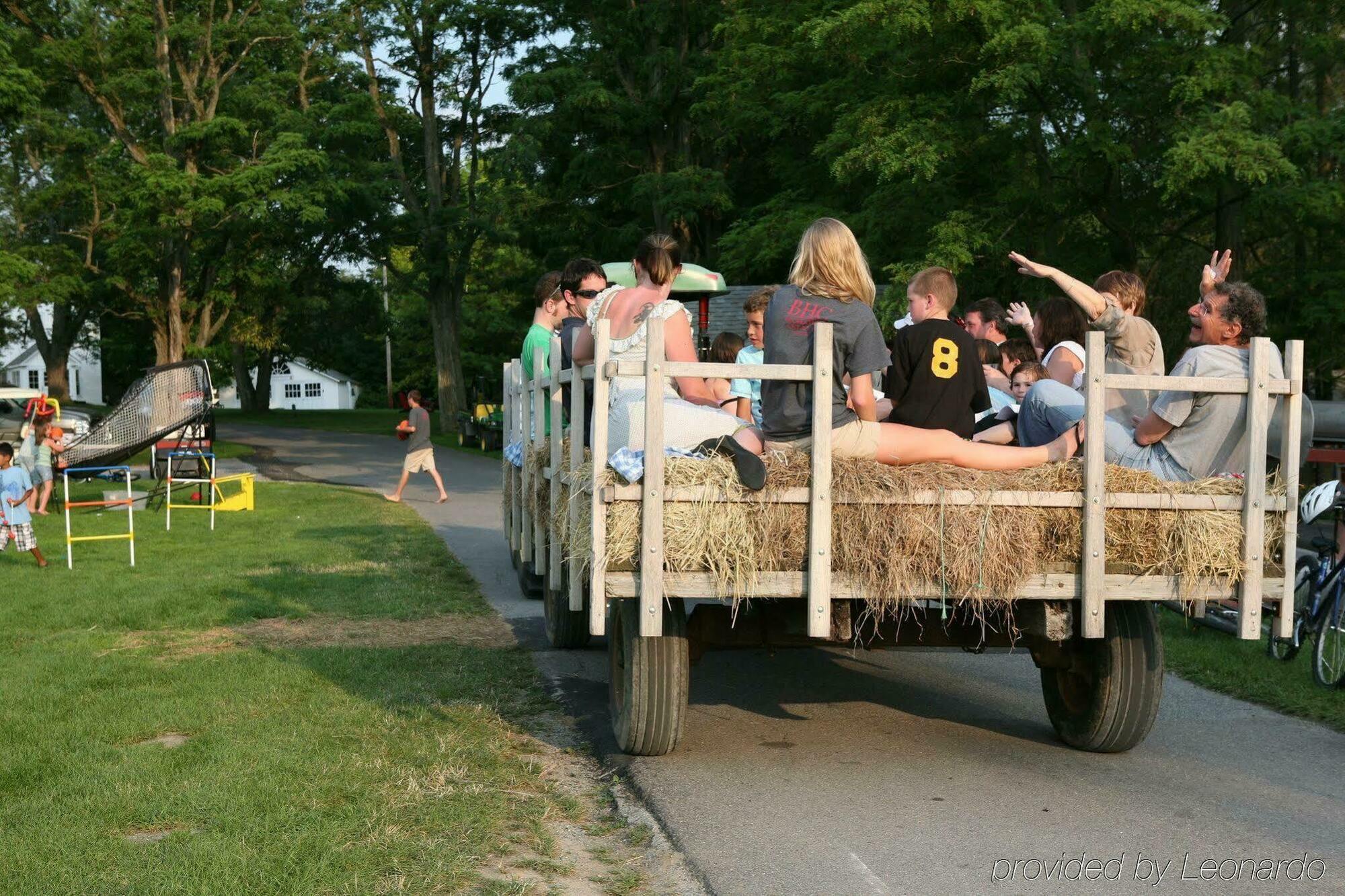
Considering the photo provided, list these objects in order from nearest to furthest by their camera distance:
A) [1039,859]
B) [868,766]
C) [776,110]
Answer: [1039,859]
[868,766]
[776,110]

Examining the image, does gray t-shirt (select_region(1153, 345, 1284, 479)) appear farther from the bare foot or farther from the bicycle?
the bicycle

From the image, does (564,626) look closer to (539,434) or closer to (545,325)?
(539,434)

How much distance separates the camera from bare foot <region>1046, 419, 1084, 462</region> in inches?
221

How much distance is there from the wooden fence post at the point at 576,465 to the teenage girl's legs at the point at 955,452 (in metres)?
1.27

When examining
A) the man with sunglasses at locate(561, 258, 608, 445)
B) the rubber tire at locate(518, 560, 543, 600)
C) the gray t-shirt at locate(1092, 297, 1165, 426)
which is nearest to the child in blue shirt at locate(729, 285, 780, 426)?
the man with sunglasses at locate(561, 258, 608, 445)

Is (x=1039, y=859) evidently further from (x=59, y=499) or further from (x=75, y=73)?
(x=75, y=73)

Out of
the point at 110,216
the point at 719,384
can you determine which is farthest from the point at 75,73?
the point at 719,384

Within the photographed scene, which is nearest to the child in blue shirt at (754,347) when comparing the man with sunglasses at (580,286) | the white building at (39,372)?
the man with sunglasses at (580,286)

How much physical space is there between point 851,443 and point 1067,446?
0.93m

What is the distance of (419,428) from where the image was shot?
2062 cm

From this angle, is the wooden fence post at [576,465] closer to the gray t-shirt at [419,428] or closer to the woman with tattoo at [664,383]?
the woman with tattoo at [664,383]

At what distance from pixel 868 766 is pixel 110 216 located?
39085 mm

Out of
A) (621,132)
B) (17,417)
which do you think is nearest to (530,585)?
(621,132)

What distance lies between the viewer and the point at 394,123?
43.5 metres
